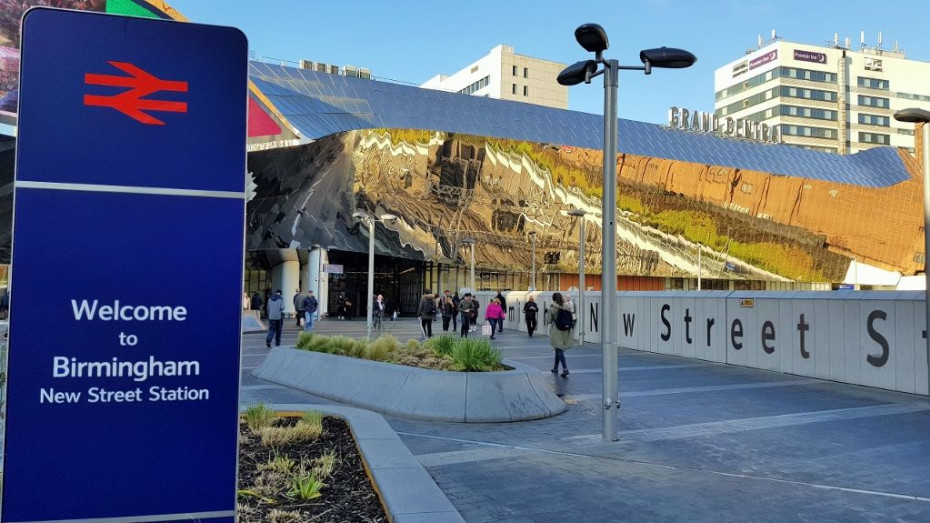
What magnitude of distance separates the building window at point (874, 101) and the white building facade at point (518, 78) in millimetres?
46939

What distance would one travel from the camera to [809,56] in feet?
351

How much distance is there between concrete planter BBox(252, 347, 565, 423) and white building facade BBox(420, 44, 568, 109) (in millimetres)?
96766

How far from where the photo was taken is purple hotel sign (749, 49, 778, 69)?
107 metres

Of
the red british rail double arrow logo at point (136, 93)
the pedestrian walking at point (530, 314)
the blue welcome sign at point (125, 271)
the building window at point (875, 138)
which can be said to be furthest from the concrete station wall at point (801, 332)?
the building window at point (875, 138)

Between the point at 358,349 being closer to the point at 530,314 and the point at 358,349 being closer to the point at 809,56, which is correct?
the point at 530,314

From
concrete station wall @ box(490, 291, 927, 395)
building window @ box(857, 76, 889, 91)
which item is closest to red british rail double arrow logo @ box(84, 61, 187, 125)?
concrete station wall @ box(490, 291, 927, 395)

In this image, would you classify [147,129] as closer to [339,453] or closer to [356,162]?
[339,453]

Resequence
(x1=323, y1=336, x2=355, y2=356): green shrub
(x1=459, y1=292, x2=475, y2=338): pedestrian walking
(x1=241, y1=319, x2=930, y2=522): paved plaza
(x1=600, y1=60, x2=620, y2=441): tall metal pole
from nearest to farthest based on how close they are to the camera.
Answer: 1. (x1=241, y1=319, x2=930, y2=522): paved plaza
2. (x1=600, y1=60, x2=620, y2=441): tall metal pole
3. (x1=323, y1=336, x2=355, y2=356): green shrub
4. (x1=459, y1=292, x2=475, y2=338): pedestrian walking

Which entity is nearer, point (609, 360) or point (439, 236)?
point (609, 360)

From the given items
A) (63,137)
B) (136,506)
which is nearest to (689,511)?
(136,506)

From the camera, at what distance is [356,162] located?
1827 inches

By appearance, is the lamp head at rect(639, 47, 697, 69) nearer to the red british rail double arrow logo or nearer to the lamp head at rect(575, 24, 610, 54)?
the lamp head at rect(575, 24, 610, 54)

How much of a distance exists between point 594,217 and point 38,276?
5864 centimetres

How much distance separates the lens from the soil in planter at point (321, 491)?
14.9 feet
